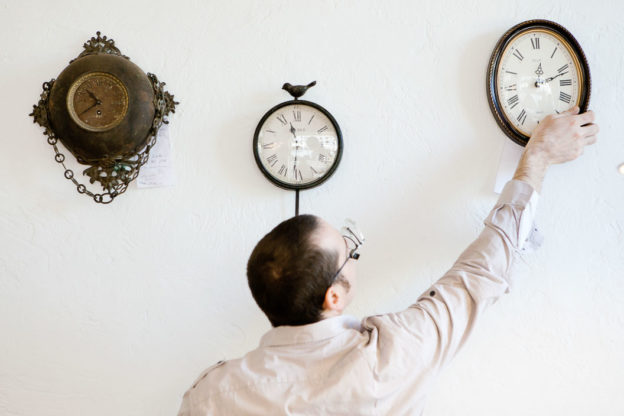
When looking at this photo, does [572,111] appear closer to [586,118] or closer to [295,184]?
[586,118]

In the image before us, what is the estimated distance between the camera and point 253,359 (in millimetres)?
1275

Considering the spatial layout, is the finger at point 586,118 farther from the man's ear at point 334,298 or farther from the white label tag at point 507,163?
the man's ear at point 334,298

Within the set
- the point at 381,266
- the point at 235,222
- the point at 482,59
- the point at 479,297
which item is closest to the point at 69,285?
the point at 235,222

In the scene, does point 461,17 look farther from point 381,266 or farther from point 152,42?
point 152,42

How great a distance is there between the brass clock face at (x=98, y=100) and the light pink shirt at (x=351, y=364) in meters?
0.89

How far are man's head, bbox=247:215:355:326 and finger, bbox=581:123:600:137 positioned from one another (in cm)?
89

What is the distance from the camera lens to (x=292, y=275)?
1222mm

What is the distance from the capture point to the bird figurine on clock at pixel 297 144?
1736 millimetres

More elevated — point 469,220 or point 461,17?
point 461,17

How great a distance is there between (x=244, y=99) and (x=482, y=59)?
30.9 inches

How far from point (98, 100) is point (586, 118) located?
151 centimetres

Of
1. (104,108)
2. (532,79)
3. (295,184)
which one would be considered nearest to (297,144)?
(295,184)

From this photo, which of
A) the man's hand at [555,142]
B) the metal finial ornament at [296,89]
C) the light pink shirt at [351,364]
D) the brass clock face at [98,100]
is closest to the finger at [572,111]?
the man's hand at [555,142]

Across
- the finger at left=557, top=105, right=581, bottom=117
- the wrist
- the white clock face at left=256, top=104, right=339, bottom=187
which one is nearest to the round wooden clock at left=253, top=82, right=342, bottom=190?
the white clock face at left=256, top=104, right=339, bottom=187
